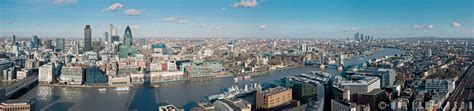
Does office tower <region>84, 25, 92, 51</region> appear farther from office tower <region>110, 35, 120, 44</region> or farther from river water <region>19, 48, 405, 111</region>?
river water <region>19, 48, 405, 111</region>

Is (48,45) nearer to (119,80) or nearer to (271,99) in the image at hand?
(119,80)

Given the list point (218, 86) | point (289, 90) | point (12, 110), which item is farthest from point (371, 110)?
point (12, 110)

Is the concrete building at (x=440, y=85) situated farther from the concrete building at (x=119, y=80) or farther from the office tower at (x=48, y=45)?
the office tower at (x=48, y=45)

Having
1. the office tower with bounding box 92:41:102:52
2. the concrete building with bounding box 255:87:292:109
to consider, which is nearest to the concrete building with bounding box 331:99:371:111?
the concrete building with bounding box 255:87:292:109

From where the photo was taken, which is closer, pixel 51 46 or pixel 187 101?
pixel 187 101

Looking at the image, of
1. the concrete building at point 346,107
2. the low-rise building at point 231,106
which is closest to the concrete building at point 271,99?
the low-rise building at point 231,106

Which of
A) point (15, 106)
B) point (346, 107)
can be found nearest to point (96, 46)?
point (15, 106)

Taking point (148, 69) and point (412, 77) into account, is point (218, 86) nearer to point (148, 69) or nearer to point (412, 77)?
point (148, 69)
